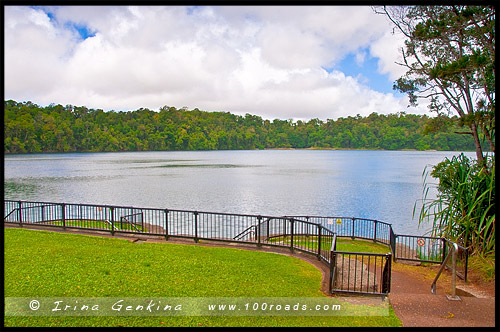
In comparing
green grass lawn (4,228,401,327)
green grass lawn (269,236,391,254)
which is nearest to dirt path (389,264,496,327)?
green grass lawn (4,228,401,327)

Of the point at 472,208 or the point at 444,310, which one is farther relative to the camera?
the point at 472,208

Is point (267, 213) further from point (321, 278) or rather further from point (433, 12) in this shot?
point (321, 278)

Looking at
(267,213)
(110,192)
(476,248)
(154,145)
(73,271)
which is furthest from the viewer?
(154,145)

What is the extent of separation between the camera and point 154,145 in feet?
584

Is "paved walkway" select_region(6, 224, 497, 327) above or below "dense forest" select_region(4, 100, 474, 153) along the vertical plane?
below

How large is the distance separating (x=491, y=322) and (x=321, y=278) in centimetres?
333

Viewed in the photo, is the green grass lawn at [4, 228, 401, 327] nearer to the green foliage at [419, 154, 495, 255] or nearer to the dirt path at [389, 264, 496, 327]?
the dirt path at [389, 264, 496, 327]

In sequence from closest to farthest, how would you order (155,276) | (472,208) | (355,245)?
(155,276) < (472,208) < (355,245)

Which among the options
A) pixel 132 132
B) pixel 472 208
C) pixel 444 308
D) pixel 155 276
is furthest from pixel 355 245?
pixel 132 132

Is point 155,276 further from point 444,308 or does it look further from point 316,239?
point 316,239

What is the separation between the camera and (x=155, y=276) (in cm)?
796

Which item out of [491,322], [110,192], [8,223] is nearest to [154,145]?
[110,192]

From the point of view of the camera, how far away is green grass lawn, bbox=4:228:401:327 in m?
5.79

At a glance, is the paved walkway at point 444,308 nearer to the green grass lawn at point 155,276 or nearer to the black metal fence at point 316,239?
the green grass lawn at point 155,276
